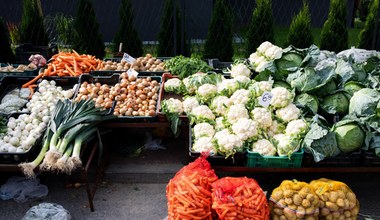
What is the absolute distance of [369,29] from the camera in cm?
677

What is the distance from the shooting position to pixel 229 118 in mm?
3811

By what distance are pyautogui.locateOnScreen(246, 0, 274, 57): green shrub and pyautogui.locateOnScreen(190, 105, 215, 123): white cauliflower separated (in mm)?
3130

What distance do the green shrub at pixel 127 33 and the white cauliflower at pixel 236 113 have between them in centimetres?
358

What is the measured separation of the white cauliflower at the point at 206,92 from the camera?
4.20 metres

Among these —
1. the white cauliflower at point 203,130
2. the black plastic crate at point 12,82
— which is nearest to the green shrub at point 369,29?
the white cauliflower at point 203,130

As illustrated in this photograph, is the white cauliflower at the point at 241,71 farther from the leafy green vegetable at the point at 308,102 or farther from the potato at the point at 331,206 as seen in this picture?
the potato at the point at 331,206

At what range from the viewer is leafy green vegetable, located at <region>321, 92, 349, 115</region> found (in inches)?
157

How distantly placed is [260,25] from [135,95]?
301 cm

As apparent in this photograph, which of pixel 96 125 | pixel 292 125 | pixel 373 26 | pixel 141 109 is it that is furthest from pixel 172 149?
pixel 373 26

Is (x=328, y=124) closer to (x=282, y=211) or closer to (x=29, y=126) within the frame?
(x=282, y=211)

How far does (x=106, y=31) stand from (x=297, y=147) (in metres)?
6.65

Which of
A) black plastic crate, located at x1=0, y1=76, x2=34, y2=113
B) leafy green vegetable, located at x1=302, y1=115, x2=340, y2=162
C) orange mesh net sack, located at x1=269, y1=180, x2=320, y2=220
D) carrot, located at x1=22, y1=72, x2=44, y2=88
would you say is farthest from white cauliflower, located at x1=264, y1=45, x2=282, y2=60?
black plastic crate, located at x1=0, y1=76, x2=34, y2=113

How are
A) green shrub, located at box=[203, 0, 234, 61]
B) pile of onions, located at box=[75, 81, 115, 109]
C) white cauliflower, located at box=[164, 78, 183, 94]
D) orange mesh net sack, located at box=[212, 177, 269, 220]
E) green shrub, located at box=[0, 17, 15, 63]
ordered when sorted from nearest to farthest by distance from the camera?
orange mesh net sack, located at box=[212, 177, 269, 220]
pile of onions, located at box=[75, 81, 115, 109]
white cauliflower, located at box=[164, 78, 183, 94]
green shrub, located at box=[0, 17, 15, 63]
green shrub, located at box=[203, 0, 234, 61]

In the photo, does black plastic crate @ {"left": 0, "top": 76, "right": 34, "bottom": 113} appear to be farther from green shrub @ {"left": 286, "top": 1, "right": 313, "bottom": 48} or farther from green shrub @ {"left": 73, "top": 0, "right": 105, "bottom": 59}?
green shrub @ {"left": 286, "top": 1, "right": 313, "bottom": 48}
